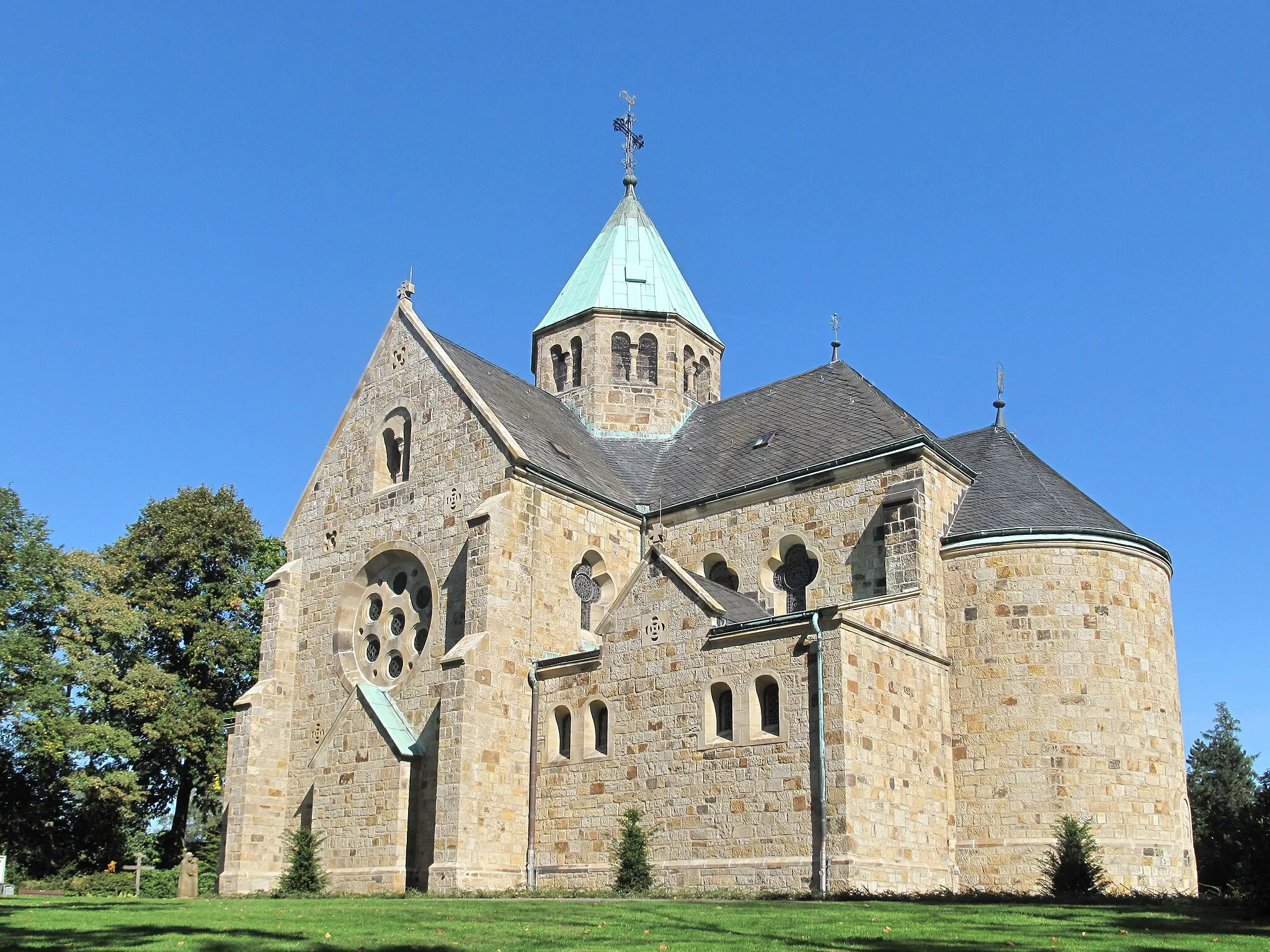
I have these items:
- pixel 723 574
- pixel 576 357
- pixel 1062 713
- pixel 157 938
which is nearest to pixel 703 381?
pixel 576 357

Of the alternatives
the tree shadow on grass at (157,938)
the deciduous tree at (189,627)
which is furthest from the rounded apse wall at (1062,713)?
the deciduous tree at (189,627)

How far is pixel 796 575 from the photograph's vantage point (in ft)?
103

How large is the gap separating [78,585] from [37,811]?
8.14 m

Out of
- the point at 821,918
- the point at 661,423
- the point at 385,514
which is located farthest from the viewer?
the point at 661,423

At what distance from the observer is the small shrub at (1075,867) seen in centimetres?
2394

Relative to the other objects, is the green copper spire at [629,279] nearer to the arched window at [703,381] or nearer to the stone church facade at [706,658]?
the arched window at [703,381]

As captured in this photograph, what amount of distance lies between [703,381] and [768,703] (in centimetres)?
1851

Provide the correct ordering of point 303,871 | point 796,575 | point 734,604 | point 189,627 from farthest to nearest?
point 189,627
point 796,575
point 303,871
point 734,604

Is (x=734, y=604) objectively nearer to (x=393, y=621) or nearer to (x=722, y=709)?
(x=722, y=709)

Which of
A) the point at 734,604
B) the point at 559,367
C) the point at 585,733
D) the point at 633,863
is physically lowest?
the point at 633,863

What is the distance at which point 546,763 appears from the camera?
29391 millimetres

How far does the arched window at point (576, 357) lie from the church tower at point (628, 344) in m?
0.03

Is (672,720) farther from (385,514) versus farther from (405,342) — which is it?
(405,342)

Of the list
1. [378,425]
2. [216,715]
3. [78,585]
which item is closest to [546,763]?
→ [378,425]
